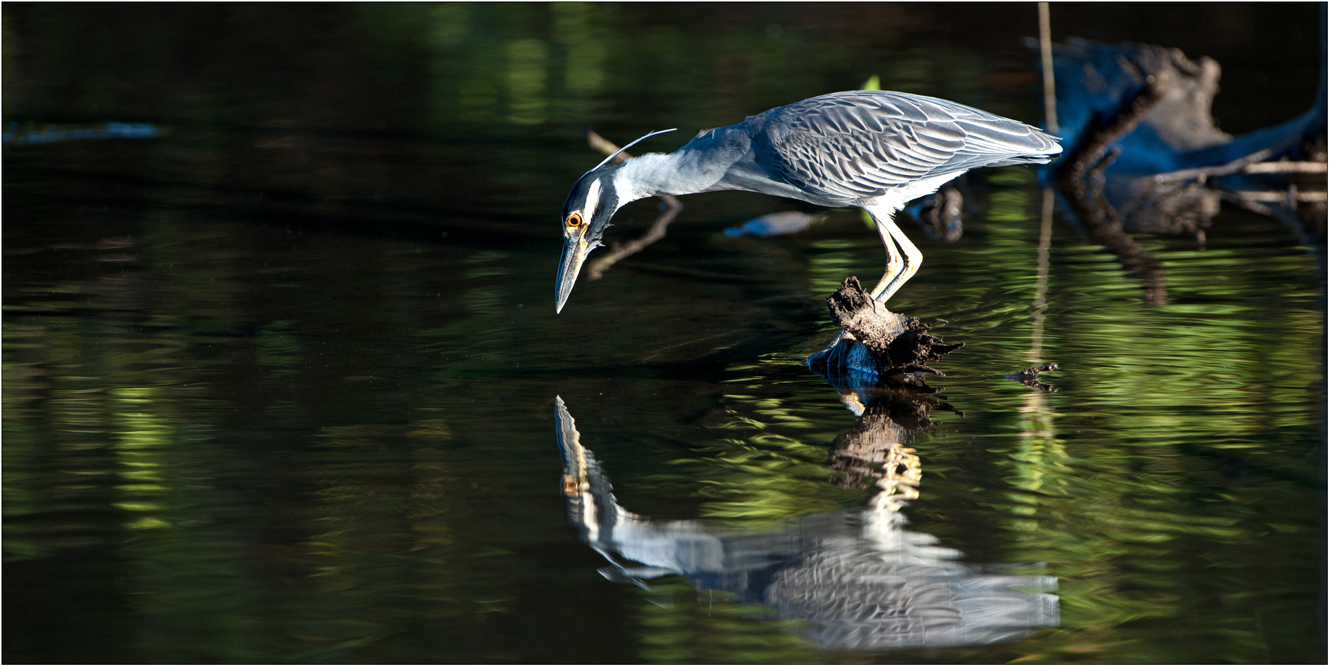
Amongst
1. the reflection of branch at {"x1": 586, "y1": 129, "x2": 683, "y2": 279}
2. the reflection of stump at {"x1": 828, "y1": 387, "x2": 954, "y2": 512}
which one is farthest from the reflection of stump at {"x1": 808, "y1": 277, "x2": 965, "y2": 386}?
the reflection of branch at {"x1": 586, "y1": 129, "x2": 683, "y2": 279}

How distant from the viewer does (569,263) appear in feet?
22.7

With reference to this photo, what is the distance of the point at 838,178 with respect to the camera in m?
6.68

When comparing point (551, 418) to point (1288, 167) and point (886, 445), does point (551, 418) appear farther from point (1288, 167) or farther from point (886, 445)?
point (1288, 167)

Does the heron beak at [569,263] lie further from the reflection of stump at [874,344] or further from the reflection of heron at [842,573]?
the reflection of heron at [842,573]

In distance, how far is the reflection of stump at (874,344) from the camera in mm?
6180

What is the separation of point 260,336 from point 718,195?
177 inches

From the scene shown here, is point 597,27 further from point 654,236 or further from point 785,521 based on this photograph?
point 785,521

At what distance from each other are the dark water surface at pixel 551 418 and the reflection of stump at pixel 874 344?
16cm

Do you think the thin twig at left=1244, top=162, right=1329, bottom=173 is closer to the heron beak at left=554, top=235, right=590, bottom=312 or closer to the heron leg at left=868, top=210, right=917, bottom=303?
the heron leg at left=868, top=210, right=917, bottom=303

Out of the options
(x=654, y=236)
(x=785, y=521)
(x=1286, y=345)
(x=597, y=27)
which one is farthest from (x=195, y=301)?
(x=597, y=27)

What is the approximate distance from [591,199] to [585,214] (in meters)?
0.08

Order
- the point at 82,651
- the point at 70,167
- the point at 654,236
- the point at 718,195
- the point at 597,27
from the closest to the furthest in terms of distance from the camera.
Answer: the point at 82,651 < the point at 654,236 < the point at 718,195 < the point at 70,167 < the point at 597,27

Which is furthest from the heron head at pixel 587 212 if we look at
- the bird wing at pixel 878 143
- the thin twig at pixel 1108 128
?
the thin twig at pixel 1108 128

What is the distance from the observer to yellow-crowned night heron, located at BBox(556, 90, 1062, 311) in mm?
6695
